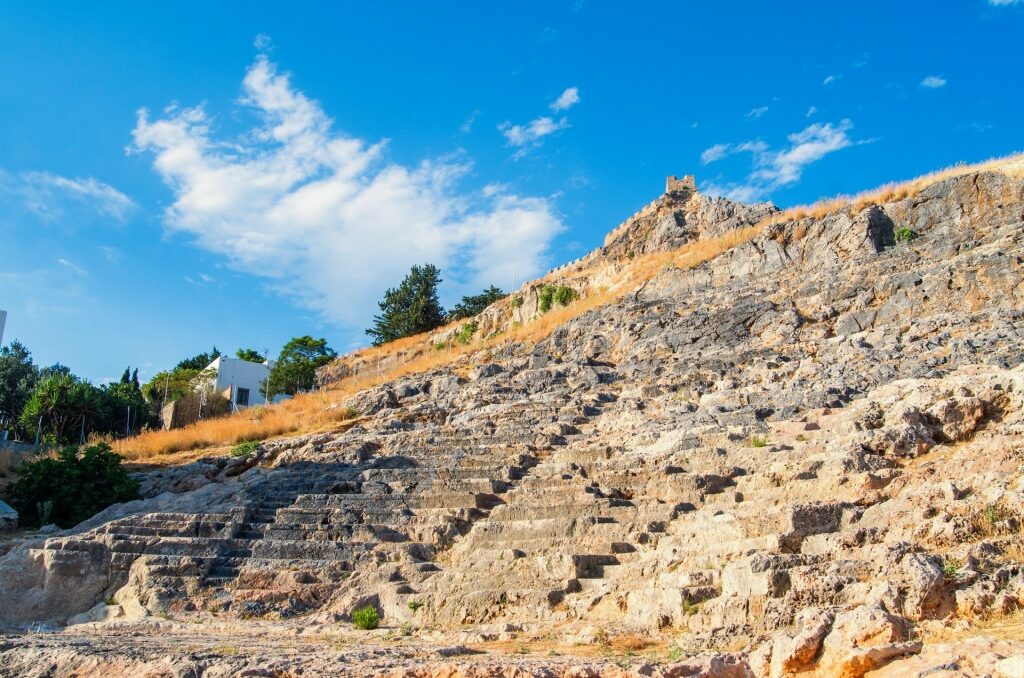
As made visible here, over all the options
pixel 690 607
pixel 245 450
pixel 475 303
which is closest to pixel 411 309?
pixel 475 303

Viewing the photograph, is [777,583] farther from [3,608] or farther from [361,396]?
[361,396]

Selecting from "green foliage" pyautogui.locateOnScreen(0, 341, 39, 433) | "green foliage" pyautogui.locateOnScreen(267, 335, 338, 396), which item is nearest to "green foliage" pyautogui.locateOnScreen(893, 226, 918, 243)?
"green foliage" pyautogui.locateOnScreen(267, 335, 338, 396)

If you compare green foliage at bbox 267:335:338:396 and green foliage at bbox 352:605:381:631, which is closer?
green foliage at bbox 352:605:381:631

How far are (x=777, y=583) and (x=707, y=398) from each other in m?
7.06

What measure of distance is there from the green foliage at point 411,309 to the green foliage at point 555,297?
38.8ft

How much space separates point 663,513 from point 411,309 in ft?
98.7

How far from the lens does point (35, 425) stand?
21719 millimetres

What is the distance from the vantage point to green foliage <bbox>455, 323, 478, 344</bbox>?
27.9 metres

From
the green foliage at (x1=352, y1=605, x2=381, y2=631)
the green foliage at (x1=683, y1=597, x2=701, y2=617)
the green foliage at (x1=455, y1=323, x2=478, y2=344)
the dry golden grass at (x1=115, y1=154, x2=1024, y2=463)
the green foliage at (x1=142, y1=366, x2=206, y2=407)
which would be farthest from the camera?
the green foliage at (x1=142, y1=366, x2=206, y2=407)

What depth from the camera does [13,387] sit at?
2853cm

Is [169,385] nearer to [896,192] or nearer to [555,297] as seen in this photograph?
[555,297]

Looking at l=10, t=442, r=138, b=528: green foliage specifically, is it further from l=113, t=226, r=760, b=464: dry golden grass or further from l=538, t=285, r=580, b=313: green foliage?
l=538, t=285, r=580, b=313: green foliage

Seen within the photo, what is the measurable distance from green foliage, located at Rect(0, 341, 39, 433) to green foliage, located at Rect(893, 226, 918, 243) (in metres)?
27.6

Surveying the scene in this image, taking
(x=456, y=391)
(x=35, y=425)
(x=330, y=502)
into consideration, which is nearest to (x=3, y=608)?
(x=330, y=502)
